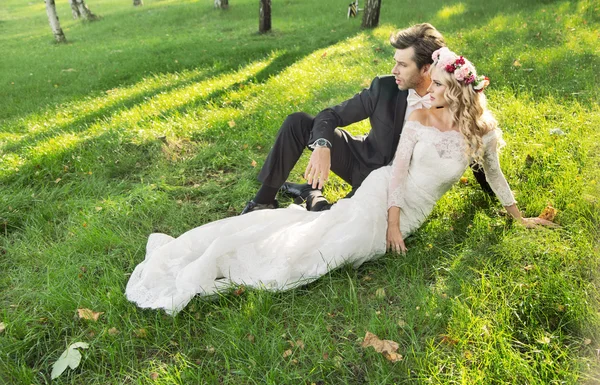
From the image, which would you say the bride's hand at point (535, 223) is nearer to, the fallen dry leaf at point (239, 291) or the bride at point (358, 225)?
the bride at point (358, 225)

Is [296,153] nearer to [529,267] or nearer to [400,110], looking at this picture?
[400,110]

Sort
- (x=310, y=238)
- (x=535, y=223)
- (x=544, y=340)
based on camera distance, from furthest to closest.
Answer: (x=535, y=223) < (x=310, y=238) < (x=544, y=340)

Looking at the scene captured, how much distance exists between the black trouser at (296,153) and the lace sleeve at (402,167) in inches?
30.1

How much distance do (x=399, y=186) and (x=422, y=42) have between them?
118 cm

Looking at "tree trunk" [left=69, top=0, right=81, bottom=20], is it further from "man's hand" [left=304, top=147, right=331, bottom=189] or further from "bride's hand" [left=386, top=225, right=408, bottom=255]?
"bride's hand" [left=386, top=225, right=408, bottom=255]

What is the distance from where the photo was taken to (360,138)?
4320 millimetres

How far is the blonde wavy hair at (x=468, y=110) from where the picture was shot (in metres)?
3.18

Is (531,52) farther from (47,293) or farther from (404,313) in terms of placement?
(47,293)

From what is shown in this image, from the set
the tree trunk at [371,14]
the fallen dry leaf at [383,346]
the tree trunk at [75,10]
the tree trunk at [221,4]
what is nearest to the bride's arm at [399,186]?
the fallen dry leaf at [383,346]

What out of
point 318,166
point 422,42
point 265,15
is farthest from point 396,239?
point 265,15

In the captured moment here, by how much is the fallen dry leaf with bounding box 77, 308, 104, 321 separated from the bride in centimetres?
→ 25

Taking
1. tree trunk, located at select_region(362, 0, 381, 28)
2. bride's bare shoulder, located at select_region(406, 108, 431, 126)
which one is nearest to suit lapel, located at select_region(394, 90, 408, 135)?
bride's bare shoulder, located at select_region(406, 108, 431, 126)

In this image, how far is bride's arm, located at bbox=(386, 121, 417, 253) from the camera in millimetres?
3430

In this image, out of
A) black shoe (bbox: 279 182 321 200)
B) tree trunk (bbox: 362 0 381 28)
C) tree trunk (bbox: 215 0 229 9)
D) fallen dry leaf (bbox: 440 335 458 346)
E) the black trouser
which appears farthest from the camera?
tree trunk (bbox: 215 0 229 9)
